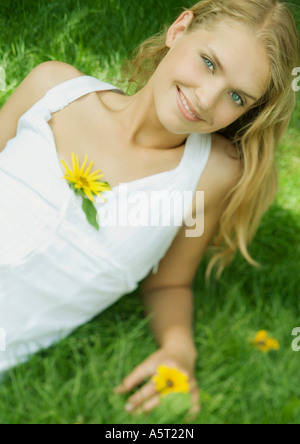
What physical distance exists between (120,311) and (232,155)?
600mm

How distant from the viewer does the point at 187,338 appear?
5.83ft

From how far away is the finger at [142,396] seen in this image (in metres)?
1.52

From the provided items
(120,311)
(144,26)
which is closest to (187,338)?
(120,311)

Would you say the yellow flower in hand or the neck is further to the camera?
the neck

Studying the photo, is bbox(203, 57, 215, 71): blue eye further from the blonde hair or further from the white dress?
the white dress

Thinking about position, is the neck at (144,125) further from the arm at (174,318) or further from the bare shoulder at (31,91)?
the arm at (174,318)

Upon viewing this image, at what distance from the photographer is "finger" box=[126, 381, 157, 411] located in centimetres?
152

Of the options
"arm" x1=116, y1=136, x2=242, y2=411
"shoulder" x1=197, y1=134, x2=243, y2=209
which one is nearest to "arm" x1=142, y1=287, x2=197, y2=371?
"arm" x1=116, y1=136, x2=242, y2=411

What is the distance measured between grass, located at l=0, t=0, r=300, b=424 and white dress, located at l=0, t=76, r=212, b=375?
3.7 inches

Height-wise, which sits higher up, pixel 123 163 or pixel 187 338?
pixel 123 163

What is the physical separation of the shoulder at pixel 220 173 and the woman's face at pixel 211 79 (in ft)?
0.54
